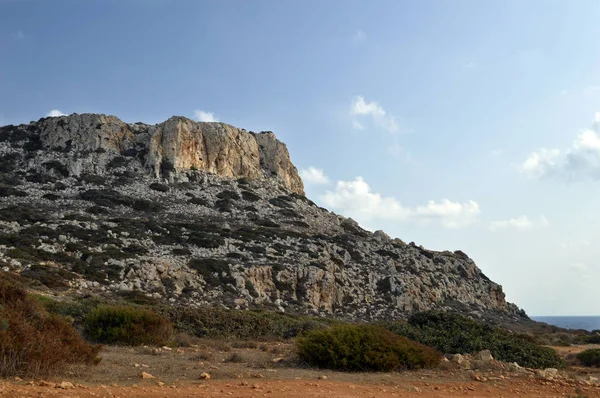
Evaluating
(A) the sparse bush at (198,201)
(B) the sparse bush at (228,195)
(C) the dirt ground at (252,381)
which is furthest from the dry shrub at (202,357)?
(B) the sparse bush at (228,195)

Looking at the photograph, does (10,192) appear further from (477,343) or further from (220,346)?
(477,343)

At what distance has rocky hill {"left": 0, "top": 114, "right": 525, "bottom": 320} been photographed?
3039 centimetres

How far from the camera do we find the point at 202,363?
1018 centimetres

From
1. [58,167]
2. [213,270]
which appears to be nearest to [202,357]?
[213,270]

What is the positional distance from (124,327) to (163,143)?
5162cm

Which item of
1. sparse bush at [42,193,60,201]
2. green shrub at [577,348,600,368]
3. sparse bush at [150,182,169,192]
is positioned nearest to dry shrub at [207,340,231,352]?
green shrub at [577,348,600,368]

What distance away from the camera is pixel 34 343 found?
23.6 feet

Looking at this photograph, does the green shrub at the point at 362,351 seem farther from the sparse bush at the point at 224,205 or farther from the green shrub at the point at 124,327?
the sparse bush at the point at 224,205

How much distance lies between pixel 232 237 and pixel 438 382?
33.6 metres

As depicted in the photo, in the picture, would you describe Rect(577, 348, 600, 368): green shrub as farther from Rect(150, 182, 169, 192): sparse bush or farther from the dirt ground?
Rect(150, 182, 169, 192): sparse bush

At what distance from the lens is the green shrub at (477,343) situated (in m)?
12.6

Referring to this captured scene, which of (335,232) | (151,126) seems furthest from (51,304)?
(151,126)

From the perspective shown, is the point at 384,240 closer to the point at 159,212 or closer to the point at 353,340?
the point at 159,212

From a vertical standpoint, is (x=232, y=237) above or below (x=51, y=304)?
above
